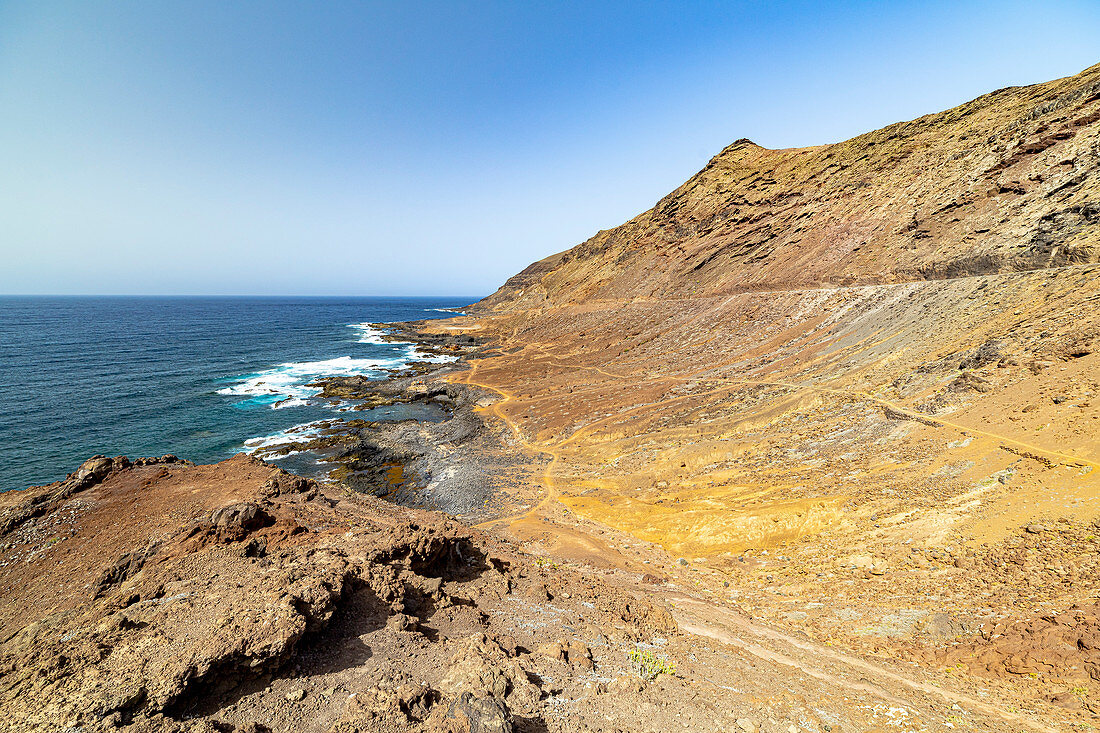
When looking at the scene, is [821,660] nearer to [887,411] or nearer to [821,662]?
[821,662]

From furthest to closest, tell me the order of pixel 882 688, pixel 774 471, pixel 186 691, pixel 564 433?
pixel 564 433, pixel 774 471, pixel 882 688, pixel 186 691

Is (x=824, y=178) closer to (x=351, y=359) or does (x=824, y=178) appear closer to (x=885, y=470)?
(x=885, y=470)

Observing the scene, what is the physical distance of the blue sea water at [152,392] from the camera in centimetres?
2617

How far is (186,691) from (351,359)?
5799cm

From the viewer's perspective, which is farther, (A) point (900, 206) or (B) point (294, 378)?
(B) point (294, 378)

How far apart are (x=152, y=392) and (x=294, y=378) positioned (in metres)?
11.4

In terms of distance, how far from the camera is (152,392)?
3794 cm

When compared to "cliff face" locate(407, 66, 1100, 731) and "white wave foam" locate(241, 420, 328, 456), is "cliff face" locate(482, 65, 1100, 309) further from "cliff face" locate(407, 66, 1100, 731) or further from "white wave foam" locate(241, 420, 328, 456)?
"white wave foam" locate(241, 420, 328, 456)

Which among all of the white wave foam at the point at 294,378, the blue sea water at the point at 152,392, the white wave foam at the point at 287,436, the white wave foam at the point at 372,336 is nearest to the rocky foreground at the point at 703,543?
the white wave foam at the point at 287,436

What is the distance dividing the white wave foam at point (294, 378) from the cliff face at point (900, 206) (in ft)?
102

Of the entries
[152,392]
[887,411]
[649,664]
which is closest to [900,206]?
[887,411]

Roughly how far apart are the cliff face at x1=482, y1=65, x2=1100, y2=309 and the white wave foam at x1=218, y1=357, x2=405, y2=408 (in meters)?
31.2

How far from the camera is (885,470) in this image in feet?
43.4

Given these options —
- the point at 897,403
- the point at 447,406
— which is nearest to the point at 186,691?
the point at 897,403
